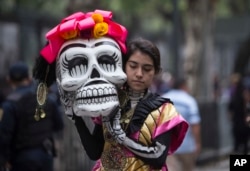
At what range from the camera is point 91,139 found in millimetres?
Result: 5363

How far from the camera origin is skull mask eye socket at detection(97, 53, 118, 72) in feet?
17.0

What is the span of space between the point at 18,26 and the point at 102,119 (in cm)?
1217

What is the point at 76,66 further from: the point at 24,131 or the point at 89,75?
the point at 24,131

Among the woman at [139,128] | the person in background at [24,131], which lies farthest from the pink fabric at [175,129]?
the person in background at [24,131]

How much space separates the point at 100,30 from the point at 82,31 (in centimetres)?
11

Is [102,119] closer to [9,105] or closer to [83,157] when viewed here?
[9,105]

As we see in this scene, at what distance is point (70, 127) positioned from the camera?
35.2ft

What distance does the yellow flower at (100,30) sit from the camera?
5.23 m

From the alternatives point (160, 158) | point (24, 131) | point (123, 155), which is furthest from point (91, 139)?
point (24, 131)

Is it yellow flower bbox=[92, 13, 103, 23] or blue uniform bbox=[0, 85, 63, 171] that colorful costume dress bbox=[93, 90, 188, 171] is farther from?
blue uniform bbox=[0, 85, 63, 171]

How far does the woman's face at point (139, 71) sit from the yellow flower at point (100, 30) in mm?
318

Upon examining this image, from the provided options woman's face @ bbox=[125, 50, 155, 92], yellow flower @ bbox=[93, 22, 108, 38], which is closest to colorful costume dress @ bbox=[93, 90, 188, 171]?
woman's face @ bbox=[125, 50, 155, 92]

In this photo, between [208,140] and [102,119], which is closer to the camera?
[102,119]

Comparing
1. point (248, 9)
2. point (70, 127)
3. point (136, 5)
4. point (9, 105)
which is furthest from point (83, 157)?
point (248, 9)
